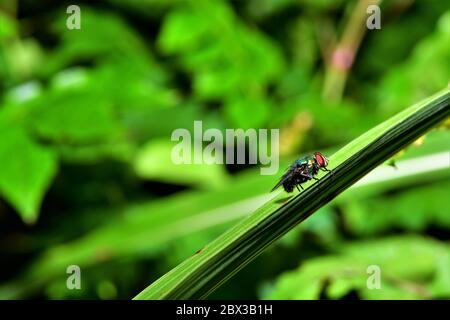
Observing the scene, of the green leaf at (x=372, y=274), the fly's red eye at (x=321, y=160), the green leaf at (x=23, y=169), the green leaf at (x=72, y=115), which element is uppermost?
the green leaf at (x=72, y=115)

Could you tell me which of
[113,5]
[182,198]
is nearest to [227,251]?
[182,198]

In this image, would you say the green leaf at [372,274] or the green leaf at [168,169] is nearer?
the green leaf at [372,274]

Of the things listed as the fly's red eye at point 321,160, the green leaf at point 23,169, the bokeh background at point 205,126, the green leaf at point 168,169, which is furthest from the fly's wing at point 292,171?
the green leaf at point 168,169

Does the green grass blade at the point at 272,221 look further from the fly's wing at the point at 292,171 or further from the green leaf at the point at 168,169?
the green leaf at the point at 168,169

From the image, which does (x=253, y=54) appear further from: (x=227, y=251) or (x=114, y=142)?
(x=227, y=251)

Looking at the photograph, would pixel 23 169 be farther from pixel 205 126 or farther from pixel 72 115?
pixel 205 126

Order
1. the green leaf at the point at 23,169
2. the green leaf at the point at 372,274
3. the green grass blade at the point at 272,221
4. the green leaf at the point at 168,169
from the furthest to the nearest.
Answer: the green leaf at the point at 168,169, the green leaf at the point at 23,169, the green leaf at the point at 372,274, the green grass blade at the point at 272,221
